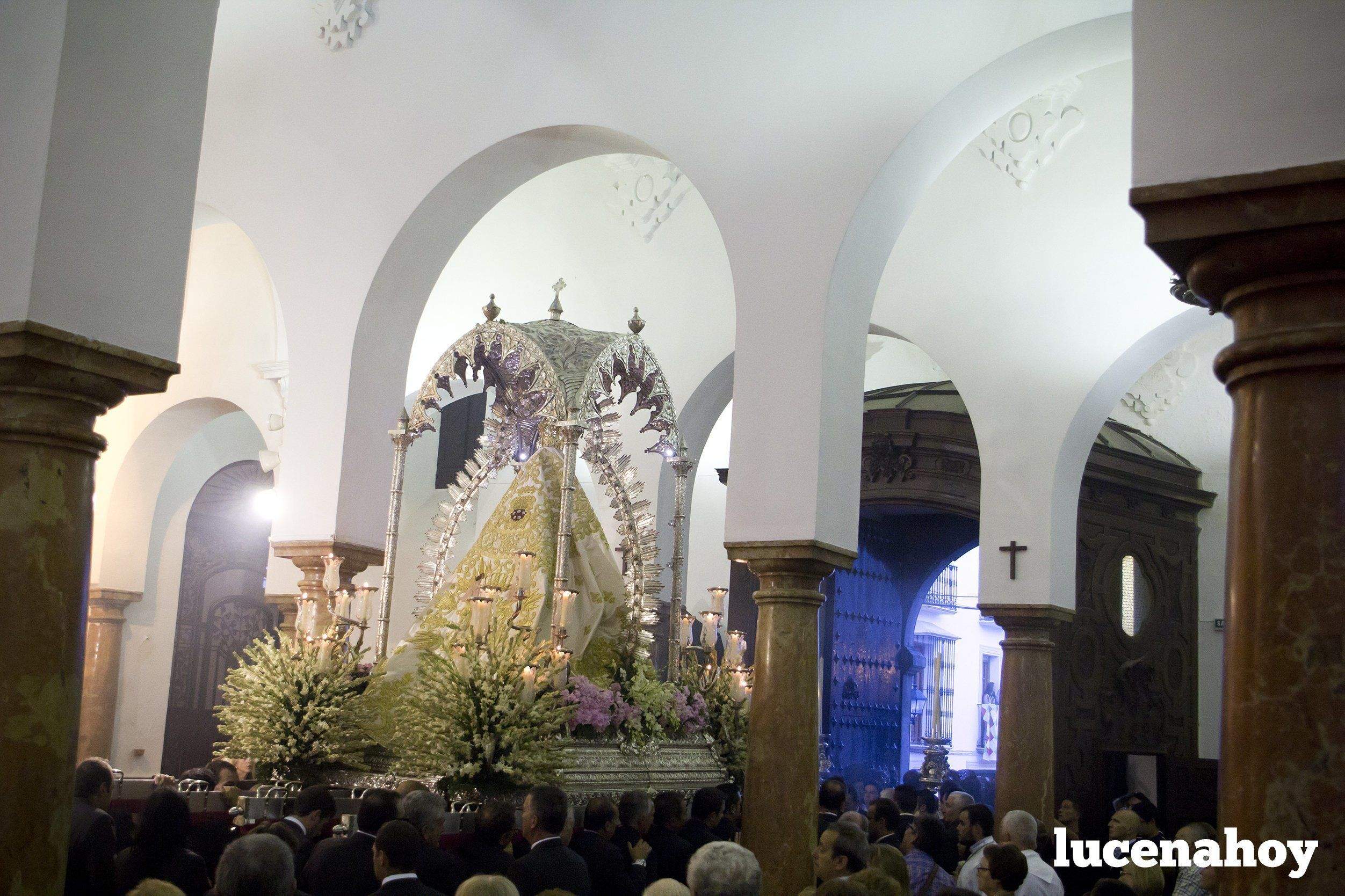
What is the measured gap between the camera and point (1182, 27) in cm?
314

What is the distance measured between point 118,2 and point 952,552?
44.5 ft

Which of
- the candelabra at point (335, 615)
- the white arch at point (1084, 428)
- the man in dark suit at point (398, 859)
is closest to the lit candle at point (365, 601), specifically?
the candelabra at point (335, 615)

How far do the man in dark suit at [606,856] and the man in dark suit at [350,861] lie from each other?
0.92 m

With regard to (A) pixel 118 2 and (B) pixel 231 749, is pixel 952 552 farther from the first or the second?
(A) pixel 118 2

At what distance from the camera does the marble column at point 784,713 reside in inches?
274

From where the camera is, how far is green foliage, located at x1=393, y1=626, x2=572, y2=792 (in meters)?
6.91

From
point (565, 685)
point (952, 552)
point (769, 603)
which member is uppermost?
point (952, 552)

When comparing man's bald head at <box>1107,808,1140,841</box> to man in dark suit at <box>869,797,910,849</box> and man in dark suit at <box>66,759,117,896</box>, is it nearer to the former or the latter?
man in dark suit at <box>869,797,910,849</box>

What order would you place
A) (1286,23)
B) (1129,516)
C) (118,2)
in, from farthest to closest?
(1129,516), (118,2), (1286,23)

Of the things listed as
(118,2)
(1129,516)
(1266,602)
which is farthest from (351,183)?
(1129,516)

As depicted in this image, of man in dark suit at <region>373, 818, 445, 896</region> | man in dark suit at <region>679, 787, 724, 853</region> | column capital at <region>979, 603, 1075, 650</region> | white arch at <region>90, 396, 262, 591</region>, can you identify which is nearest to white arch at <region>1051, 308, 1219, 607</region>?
column capital at <region>979, 603, 1075, 650</region>

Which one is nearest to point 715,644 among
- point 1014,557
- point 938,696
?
point 1014,557

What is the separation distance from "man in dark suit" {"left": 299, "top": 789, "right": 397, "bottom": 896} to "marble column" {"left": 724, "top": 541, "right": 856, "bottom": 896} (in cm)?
271

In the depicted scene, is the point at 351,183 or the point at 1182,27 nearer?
the point at 1182,27
